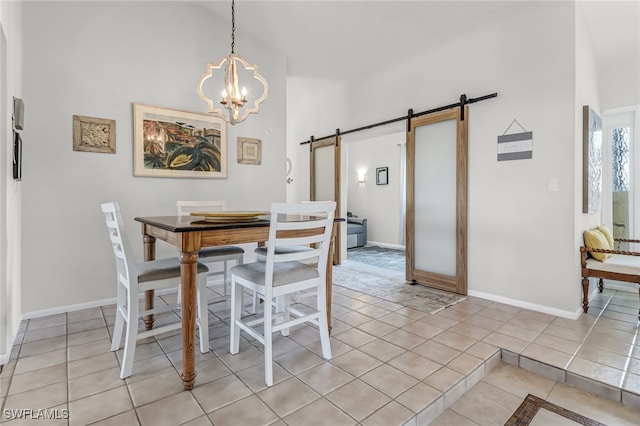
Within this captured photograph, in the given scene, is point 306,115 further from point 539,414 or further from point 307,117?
point 539,414

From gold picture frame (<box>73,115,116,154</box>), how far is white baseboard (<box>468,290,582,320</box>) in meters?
4.04

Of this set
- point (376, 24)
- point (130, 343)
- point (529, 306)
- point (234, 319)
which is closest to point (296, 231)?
point (234, 319)

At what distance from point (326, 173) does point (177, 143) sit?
2505 millimetres

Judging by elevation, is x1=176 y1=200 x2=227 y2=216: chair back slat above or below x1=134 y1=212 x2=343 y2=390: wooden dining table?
above

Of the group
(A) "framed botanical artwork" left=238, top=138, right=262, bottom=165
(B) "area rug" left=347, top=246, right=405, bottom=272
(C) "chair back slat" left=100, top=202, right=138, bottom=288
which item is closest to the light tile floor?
(C) "chair back slat" left=100, top=202, right=138, bottom=288

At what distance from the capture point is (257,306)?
9.64 ft

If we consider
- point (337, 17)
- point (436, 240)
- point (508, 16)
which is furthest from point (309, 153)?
point (508, 16)

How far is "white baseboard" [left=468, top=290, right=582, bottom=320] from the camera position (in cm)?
283

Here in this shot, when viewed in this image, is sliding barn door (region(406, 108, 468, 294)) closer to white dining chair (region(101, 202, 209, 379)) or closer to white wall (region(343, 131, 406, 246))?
white dining chair (region(101, 202, 209, 379))

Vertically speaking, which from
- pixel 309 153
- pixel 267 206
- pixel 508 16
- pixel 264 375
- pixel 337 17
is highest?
pixel 337 17

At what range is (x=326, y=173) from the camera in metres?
5.39

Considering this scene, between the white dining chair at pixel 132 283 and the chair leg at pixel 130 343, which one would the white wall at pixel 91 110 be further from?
the chair leg at pixel 130 343

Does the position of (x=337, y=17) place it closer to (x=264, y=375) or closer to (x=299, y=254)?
(x=299, y=254)

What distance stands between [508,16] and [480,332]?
9.83 feet
